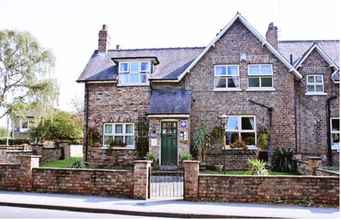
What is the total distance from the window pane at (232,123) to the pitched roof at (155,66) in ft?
13.8

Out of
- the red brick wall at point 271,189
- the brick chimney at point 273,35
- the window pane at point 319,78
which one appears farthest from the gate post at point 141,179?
the brick chimney at point 273,35

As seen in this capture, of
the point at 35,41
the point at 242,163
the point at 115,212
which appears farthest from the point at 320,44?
the point at 35,41

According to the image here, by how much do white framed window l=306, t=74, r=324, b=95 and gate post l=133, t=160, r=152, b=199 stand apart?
14.1 meters

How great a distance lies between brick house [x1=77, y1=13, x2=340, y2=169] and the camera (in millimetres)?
20719

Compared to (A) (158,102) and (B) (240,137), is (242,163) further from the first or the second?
(A) (158,102)

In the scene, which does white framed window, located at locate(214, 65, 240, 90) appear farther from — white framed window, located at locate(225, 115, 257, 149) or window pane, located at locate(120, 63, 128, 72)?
window pane, located at locate(120, 63, 128, 72)

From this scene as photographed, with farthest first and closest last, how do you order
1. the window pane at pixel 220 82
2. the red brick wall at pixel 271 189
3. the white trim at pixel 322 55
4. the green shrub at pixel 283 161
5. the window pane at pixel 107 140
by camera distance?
the window pane at pixel 107 140, the white trim at pixel 322 55, the window pane at pixel 220 82, the green shrub at pixel 283 161, the red brick wall at pixel 271 189

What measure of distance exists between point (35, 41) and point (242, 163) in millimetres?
21876

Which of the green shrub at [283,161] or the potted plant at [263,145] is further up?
the potted plant at [263,145]

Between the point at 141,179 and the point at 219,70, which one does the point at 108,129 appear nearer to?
the point at 219,70

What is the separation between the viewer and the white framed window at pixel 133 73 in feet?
72.1

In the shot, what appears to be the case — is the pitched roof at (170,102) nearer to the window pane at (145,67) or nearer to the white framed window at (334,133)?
the window pane at (145,67)

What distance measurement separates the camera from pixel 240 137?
20672 mm

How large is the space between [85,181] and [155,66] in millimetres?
12007
